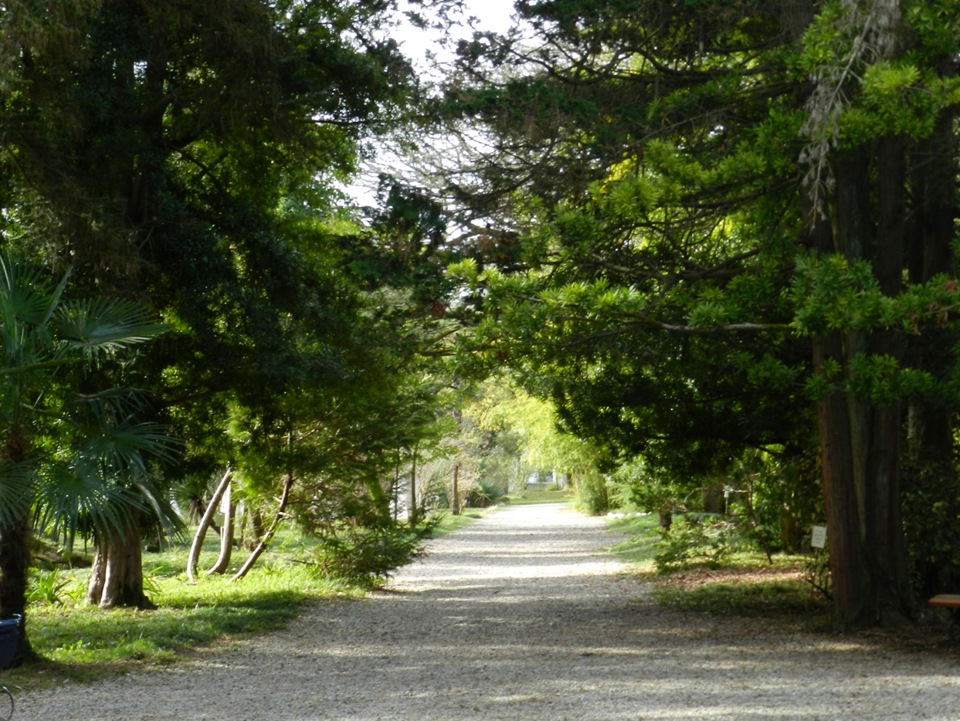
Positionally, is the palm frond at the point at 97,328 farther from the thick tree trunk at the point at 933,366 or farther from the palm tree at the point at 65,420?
the thick tree trunk at the point at 933,366

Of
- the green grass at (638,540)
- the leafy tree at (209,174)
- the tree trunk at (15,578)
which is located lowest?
the green grass at (638,540)

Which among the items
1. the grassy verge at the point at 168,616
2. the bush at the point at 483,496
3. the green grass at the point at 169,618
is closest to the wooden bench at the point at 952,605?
the green grass at the point at 169,618

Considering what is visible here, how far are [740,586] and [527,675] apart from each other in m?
8.37

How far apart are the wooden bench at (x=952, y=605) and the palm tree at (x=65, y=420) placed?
7.45 meters

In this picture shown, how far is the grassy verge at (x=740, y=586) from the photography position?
14922 millimetres

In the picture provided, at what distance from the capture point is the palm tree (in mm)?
8773

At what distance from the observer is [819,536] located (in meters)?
12.8

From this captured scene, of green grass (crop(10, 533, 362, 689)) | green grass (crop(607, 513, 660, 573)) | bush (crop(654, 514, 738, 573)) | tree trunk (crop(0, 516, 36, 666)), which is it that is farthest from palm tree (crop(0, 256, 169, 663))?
green grass (crop(607, 513, 660, 573))

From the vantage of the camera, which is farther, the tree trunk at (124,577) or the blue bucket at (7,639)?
the tree trunk at (124,577)

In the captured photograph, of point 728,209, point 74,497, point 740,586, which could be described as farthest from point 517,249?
point 740,586

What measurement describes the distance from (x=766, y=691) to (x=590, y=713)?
1.71 metres

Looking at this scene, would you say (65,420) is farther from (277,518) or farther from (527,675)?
(277,518)

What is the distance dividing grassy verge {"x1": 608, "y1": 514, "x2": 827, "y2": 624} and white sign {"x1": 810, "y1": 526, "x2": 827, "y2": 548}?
936mm

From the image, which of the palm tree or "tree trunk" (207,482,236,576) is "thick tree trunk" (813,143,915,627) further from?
"tree trunk" (207,482,236,576)
